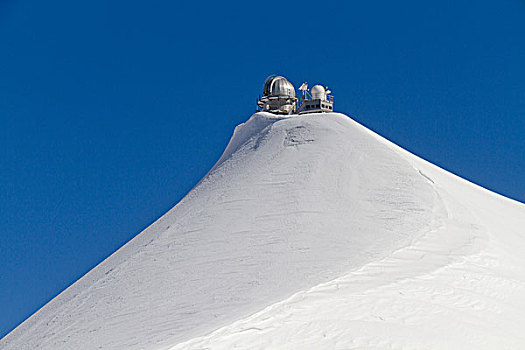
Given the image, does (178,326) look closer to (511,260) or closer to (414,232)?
(414,232)

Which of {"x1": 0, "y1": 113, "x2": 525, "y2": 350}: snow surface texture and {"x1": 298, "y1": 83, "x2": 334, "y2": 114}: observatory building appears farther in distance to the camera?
{"x1": 298, "y1": 83, "x2": 334, "y2": 114}: observatory building

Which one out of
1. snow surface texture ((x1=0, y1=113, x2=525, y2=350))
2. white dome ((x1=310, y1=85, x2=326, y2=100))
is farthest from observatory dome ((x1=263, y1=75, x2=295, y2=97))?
snow surface texture ((x1=0, y1=113, x2=525, y2=350))

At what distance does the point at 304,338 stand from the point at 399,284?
3.54 m

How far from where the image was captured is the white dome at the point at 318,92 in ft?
116

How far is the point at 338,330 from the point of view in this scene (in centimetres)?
984

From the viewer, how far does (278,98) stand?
37.5 meters

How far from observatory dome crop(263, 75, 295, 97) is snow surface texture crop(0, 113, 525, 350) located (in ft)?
39.2

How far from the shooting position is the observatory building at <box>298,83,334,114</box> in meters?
35.1

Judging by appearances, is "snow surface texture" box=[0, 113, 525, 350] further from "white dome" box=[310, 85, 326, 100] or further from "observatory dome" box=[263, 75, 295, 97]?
"observatory dome" box=[263, 75, 295, 97]

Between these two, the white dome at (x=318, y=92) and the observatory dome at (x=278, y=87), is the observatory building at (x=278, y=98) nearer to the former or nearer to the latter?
the observatory dome at (x=278, y=87)

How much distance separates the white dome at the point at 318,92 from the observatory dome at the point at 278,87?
2.45m

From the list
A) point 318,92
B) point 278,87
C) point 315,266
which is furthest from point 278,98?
point 315,266

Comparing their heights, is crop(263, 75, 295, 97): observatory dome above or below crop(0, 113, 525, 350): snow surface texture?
above

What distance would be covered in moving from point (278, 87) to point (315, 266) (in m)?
25.1
